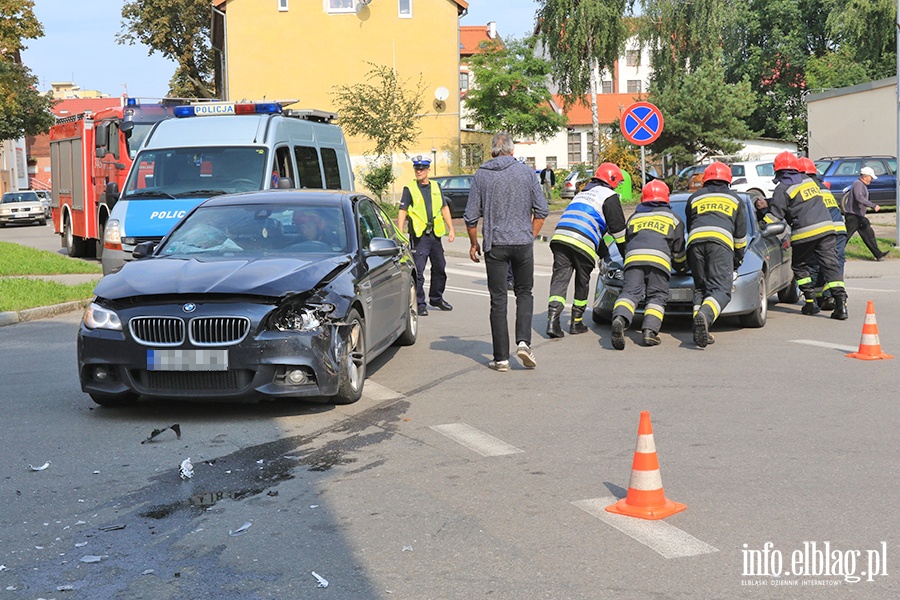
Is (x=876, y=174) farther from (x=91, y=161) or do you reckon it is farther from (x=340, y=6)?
(x=340, y=6)

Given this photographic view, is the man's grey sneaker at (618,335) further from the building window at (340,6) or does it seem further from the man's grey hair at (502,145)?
the building window at (340,6)

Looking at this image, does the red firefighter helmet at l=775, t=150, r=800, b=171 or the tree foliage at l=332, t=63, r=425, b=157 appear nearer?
the red firefighter helmet at l=775, t=150, r=800, b=171

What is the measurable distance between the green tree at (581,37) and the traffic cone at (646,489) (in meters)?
40.6

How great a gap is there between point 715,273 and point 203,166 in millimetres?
7466

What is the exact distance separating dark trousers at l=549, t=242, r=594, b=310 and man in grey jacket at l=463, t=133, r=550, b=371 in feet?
6.60

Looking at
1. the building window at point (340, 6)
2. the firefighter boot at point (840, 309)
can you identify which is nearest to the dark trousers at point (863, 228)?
the firefighter boot at point (840, 309)

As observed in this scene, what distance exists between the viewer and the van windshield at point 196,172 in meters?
14.7

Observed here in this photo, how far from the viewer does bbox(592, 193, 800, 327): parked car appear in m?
11.2

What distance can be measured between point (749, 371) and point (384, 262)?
317cm

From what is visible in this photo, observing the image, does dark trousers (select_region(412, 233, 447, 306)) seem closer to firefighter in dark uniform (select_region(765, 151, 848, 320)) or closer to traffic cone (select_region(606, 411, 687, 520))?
firefighter in dark uniform (select_region(765, 151, 848, 320))

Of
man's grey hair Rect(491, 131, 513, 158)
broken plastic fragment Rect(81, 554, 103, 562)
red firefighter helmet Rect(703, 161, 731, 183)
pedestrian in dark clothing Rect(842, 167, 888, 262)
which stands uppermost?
man's grey hair Rect(491, 131, 513, 158)

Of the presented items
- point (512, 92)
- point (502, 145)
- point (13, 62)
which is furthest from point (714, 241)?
point (512, 92)

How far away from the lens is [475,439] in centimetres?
675

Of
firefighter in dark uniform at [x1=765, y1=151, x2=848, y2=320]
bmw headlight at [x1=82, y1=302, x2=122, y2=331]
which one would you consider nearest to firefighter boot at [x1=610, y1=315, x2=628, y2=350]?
firefighter in dark uniform at [x1=765, y1=151, x2=848, y2=320]
